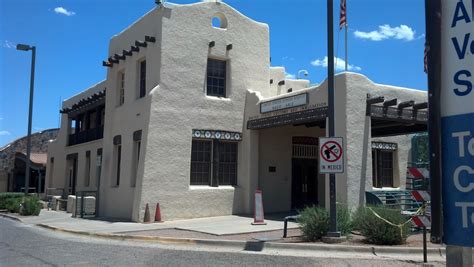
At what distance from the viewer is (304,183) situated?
22.2 metres

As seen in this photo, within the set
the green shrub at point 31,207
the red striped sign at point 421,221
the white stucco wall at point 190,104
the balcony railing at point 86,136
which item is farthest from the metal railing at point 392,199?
the green shrub at point 31,207

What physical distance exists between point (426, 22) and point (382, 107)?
1442 cm

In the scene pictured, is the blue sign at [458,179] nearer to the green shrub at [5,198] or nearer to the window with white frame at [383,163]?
the window with white frame at [383,163]

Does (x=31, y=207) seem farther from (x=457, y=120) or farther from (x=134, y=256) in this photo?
(x=457, y=120)

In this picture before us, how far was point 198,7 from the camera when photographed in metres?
20.6

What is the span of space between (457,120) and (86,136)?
29.2 meters

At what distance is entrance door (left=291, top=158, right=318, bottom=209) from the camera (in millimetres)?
21938

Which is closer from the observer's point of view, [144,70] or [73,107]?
[144,70]

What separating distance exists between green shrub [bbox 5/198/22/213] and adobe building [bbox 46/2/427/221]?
6.24 meters

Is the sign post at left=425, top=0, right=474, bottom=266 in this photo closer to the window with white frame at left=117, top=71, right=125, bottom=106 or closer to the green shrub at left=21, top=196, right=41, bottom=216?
the window with white frame at left=117, top=71, right=125, bottom=106

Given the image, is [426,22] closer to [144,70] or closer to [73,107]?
[144,70]

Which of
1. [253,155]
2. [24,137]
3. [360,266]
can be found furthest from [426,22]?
[24,137]

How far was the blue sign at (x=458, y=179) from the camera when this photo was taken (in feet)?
7.43

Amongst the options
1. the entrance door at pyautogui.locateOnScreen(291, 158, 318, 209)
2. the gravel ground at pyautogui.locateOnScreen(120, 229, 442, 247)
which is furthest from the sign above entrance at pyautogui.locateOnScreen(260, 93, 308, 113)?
the gravel ground at pyautogui.locateOnScreen(120, 229, 442, 247)
